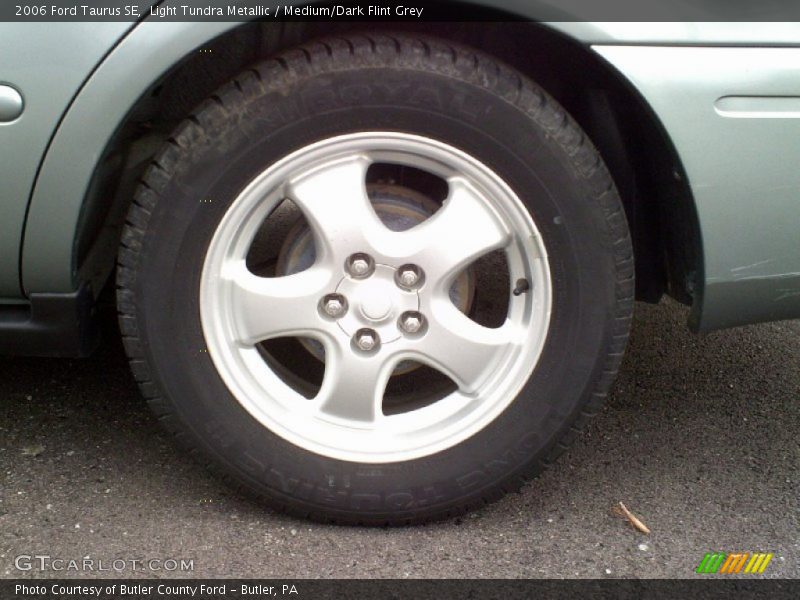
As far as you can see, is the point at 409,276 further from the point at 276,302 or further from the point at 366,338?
the point at 276,302

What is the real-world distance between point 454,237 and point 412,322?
0.66 feet

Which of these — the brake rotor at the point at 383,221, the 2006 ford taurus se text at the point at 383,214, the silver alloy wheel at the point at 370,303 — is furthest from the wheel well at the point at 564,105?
the brake rotor at the point at 383,221

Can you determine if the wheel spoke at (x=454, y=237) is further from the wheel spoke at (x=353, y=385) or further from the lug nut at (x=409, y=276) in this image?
the wheel spoke at (x=353, y=385)

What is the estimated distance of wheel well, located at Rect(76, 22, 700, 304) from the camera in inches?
71.8

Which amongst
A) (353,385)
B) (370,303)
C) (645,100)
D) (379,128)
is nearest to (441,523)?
(353,385)

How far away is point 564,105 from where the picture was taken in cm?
204

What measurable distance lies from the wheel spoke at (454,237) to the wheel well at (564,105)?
322 mm

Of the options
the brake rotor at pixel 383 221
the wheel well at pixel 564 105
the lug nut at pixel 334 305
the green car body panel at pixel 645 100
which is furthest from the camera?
the brake rotor at pixel 383 221

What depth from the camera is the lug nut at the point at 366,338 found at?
195 cm

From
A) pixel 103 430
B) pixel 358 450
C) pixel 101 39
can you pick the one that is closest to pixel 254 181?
pixel 101 39

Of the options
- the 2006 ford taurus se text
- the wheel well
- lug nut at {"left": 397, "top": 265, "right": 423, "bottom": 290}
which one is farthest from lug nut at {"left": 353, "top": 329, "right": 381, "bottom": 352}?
the wheel well

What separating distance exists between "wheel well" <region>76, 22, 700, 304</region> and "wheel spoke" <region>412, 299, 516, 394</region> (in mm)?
415

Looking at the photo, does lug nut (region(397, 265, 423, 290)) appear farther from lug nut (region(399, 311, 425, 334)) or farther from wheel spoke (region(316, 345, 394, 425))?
wheel spoke (region(316, 345, 394, 425))

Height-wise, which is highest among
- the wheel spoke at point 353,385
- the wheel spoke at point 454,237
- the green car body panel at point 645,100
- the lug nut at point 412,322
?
the green car body panel at point 645,100
